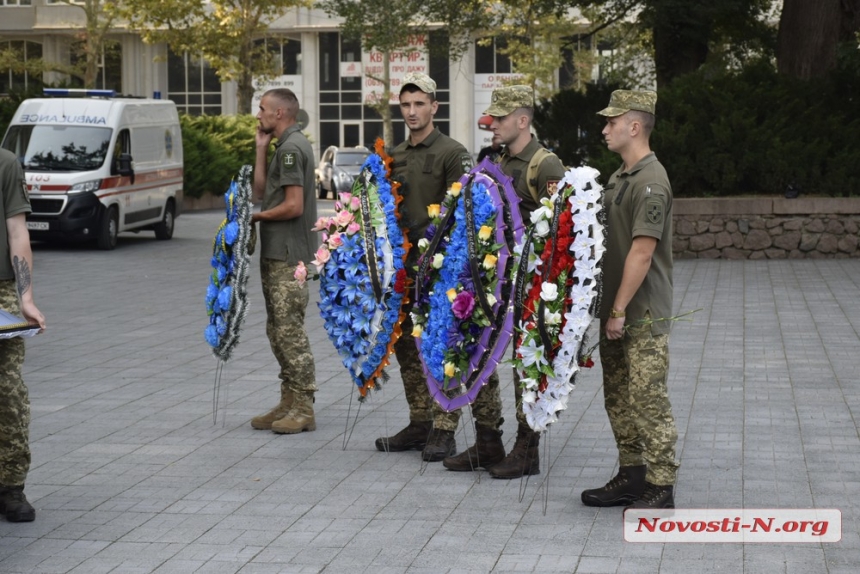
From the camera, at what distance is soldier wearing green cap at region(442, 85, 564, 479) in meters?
6.72

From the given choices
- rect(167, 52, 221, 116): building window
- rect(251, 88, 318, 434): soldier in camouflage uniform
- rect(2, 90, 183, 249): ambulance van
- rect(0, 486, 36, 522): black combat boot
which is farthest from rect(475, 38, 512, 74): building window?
rect(0, 486, 36, 522): black combat boot

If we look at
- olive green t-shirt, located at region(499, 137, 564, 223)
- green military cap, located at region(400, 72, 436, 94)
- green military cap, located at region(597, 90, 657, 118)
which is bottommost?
olive green t-shirt, located at region(499, 137, 564, 223)

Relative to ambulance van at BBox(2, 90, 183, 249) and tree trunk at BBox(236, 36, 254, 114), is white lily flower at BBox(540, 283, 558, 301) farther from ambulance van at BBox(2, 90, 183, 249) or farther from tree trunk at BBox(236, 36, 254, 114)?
tree trunk at BBox(236, 36, 254, 114)

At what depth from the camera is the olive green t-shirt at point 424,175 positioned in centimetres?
718

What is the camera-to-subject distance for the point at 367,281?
7.16 metres

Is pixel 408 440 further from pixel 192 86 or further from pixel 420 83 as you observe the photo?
pixel 192 86

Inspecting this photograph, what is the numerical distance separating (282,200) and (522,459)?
7.00ft

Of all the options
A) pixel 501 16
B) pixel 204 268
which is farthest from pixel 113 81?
pixel 204 268

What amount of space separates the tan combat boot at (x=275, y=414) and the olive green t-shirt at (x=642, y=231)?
262 cm

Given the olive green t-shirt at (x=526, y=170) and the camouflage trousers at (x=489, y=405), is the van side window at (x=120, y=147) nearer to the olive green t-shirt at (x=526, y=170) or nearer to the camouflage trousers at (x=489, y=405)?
the camouflage trousers at (x=489, y=405)

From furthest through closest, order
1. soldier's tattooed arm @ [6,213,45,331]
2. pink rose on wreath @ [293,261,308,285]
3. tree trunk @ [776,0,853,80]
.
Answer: tree trunk @ [776,0,853,80] < pink rose on wreath @ [293,261,308,285] < soldier's tattooed arm @ [6,213,45,331]

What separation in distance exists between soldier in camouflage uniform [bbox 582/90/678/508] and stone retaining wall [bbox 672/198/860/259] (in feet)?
47.9

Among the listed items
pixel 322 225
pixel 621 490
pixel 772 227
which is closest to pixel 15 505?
pixel 322 225

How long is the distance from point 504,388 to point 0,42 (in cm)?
6071
